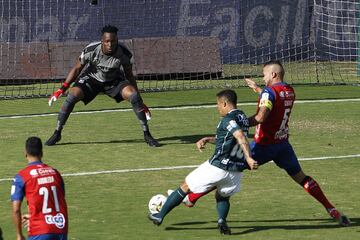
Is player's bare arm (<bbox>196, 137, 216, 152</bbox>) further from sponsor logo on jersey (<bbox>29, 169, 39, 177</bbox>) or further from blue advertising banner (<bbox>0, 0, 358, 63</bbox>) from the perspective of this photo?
blue advertising banner (<bbox>0, 0, 358, 63</bbox>)

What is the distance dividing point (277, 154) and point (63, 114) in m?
7.05

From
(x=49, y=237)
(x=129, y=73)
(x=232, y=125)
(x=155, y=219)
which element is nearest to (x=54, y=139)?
(x=129, y=73)

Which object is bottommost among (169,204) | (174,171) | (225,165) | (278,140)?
(174,171)

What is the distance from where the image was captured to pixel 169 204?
1240 centimetres

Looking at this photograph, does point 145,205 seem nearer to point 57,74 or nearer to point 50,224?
point 50,224

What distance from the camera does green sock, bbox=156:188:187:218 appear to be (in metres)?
12.3

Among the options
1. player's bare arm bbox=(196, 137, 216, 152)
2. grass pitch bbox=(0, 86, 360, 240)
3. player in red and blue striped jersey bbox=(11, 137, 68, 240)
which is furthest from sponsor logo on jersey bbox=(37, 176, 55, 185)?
player's bare arm bbox=(196, 137, 216, 152)

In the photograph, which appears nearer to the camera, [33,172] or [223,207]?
[33,172]

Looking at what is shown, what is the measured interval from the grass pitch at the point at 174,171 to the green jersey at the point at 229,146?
847 millimetres

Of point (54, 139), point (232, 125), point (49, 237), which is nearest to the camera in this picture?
point (49, 237)

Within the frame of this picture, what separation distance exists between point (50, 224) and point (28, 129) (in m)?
11.8

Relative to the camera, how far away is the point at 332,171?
16.4 meters

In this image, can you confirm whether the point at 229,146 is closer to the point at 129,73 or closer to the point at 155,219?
the point at 155,219

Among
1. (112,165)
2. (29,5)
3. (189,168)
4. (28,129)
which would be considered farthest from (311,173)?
(29,5)
